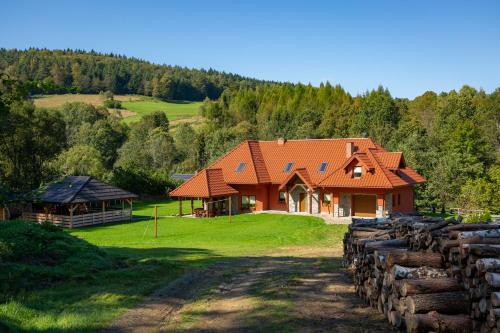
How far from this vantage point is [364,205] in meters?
35.8

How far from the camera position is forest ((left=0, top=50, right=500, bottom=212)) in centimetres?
4219

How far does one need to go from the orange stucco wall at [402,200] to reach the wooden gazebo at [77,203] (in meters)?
19.9

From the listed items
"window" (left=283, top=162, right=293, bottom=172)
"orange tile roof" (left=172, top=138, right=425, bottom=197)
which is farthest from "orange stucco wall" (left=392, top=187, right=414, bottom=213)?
"window" (left=283, top=162, right=293, bottom=172)

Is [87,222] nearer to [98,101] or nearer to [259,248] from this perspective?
[259,248]

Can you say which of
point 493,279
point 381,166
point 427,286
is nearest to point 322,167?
point 381,166

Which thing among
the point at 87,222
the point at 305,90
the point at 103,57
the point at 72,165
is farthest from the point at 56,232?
the point at 103,57

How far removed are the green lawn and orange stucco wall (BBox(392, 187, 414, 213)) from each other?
262 ft

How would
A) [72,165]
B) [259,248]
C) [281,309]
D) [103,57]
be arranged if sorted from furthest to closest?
[103,57] < [72,165] < [259,248] < [281,309]

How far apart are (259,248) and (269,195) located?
57.5ft

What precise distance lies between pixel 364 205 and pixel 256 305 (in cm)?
2694

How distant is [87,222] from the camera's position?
37.0 m

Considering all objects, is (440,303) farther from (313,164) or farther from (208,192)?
(313,164)

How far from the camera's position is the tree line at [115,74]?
120375 mm

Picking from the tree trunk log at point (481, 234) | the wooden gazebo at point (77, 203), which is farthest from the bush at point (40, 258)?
the wooden gazebo at point (77, 203)
